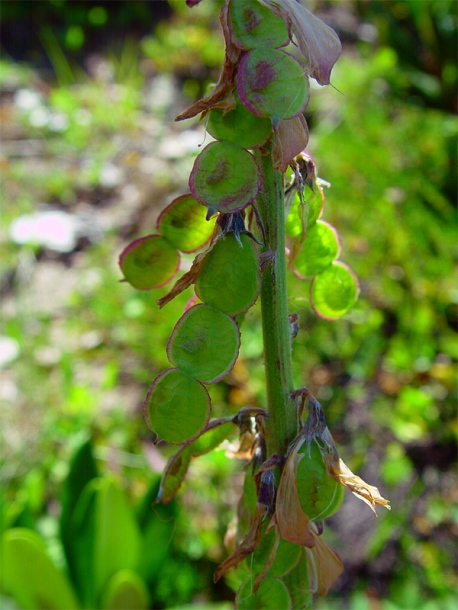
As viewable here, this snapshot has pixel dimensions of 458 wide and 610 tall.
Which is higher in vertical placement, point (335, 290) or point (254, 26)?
point (254, 26)

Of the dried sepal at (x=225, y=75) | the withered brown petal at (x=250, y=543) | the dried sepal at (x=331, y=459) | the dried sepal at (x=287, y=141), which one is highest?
the dried sepal at (x=225, y=75)

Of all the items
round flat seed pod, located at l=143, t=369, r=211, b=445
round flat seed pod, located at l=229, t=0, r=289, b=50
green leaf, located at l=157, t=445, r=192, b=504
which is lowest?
green leaf, located at l=157, t=445, r=192, b=504

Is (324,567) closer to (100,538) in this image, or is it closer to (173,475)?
(173,475)

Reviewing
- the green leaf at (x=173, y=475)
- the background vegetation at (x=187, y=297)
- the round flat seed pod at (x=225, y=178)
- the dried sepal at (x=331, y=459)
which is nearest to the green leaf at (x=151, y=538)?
the background vegetation at (x=187, y=297)

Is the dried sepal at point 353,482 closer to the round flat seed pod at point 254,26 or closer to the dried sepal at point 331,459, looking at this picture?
the dried sepal at point 331,459

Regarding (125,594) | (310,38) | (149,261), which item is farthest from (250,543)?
(125,594)

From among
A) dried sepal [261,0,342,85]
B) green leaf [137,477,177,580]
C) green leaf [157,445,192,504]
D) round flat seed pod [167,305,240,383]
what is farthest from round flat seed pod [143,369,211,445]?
green leaf [137,477,177,580]

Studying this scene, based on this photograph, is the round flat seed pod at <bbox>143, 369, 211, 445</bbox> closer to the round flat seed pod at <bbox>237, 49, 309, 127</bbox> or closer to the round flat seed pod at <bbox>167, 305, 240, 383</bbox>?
the round flat seed pod at <bbox>167, 305, 240, 383</bbox>
